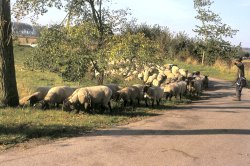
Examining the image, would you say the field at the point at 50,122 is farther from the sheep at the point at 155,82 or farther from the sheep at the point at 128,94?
the sheep at the point at 155,82

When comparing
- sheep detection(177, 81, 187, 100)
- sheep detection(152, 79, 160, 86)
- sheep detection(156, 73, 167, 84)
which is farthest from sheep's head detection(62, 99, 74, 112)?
sheep detection(156, 73, 167, 84)

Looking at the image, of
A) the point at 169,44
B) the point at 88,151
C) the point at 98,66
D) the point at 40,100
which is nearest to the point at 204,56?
the point at 169,44

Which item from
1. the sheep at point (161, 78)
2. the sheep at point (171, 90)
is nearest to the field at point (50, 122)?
the sheep at point (171, 90)

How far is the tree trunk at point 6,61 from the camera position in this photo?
1503cm

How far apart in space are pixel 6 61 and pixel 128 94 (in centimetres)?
455

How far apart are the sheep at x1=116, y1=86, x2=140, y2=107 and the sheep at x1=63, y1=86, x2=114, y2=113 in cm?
146

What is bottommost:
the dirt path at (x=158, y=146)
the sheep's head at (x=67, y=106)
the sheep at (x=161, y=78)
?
the dirt path at (x=158, y=146)

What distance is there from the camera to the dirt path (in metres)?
8.46

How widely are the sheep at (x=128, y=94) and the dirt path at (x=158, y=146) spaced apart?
6.81 ft

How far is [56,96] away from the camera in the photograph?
1502 cm

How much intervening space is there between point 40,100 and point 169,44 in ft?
112

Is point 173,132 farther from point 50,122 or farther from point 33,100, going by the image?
point 33,100

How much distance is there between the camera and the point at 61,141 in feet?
32.7

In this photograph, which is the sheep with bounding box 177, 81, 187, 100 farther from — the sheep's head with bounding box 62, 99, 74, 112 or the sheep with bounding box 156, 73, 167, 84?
the sheep's head with bounding box 62, 99, 74, 112
